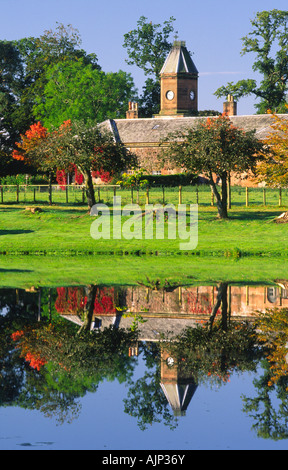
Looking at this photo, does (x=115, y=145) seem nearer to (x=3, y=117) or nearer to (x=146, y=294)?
(x=146, y=294)

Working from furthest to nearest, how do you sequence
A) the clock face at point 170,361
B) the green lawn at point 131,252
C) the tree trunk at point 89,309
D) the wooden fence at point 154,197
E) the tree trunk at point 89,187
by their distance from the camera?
the wooden fence at point 154,197 < the tree trunk at point 89,187 < the green lawn at point 131,252 < the tree trunk at point 89,309 < the clock face at point 170,361

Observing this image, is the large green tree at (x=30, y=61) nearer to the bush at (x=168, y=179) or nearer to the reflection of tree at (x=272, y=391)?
the bush at (x=168, y=179)

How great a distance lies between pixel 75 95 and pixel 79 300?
68.7 m

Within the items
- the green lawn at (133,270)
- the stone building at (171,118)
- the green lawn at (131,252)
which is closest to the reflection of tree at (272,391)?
the green lawn at (133,270)

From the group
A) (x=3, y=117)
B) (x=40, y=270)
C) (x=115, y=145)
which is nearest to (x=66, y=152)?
(x=115, y=145)

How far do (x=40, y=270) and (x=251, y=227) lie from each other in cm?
1534

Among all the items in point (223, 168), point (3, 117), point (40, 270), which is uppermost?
point (3, 117)

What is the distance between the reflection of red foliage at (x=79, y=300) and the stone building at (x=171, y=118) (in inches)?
1968

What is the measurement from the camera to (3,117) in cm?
8700

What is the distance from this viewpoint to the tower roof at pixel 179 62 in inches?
3620

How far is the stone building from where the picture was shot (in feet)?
251

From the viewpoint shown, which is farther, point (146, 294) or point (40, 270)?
point (40, 270)

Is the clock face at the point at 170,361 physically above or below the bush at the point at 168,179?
below

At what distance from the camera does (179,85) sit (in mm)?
91688
